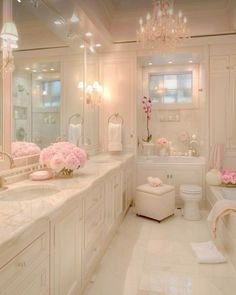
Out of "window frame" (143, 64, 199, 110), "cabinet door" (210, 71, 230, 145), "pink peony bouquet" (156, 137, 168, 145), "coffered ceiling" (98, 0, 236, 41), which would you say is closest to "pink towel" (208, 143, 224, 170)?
"cabinet door" (210, 71, 230, 145)

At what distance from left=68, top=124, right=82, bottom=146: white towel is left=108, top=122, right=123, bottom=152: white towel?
2.33 feet

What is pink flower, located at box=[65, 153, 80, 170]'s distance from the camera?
2188 millimetres

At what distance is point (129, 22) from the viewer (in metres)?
4.20

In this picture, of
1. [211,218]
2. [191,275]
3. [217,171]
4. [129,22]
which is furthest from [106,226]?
[129,22]

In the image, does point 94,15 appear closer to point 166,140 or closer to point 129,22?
point 129,22

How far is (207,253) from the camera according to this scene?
256cm

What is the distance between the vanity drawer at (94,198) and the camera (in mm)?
1944

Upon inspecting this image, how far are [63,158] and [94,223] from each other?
0.61m

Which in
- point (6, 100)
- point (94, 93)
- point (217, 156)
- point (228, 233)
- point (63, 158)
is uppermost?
point (94, 93)

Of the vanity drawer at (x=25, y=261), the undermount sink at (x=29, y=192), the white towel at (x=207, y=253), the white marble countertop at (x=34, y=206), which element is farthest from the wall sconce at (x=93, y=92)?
the vanity drawer at (x=25, y=261)

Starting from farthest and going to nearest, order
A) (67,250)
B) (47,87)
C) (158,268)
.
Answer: (47,87) → (158,268) → (67,250)

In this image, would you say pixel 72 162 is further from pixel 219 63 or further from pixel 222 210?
pixel 219 63

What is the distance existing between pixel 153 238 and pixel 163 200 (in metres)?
0.63

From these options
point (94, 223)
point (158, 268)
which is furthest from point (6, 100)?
point (158, 268)
